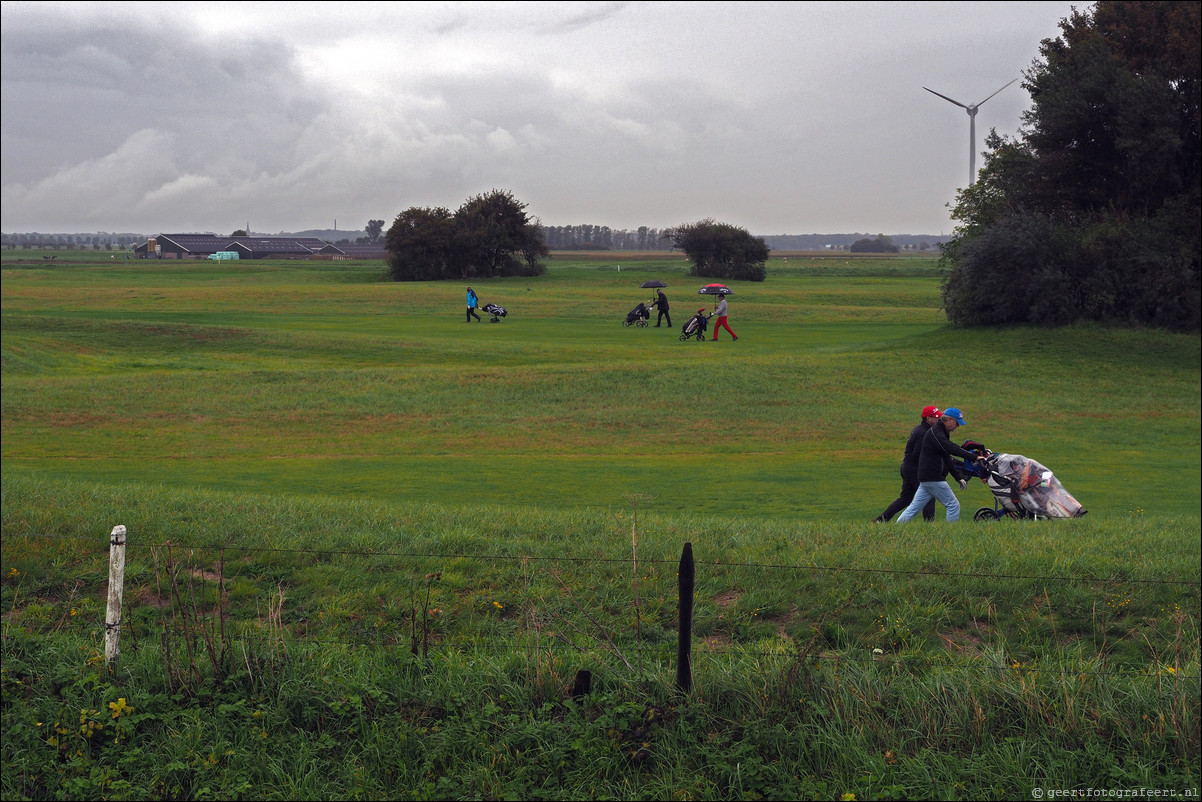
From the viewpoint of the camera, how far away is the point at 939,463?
455 inches

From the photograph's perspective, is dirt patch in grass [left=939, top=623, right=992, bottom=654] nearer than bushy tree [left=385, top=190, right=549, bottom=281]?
Yes

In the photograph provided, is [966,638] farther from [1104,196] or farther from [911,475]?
[1104,196]

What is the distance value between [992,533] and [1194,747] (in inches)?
207

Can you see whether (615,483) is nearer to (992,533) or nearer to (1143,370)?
(992,533)

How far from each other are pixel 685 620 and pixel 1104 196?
29.4 metres

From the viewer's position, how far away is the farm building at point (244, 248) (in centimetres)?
16038

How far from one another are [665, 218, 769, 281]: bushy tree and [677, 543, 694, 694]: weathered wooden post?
8243cm

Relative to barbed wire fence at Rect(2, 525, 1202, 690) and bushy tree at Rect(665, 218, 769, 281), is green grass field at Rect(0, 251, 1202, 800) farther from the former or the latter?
bushy tree at Rect(665, 218, 769, 281)

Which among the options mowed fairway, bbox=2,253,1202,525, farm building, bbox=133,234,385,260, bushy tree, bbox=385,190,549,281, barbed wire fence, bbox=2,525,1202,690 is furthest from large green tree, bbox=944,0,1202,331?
farm building, bbox=133,234,385,260

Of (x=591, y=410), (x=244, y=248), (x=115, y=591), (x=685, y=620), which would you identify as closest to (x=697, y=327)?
(x=591, y=410)

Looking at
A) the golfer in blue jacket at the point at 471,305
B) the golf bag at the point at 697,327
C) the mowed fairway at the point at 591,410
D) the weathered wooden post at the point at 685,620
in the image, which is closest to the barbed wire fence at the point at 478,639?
the weathered wooden post at the point at 685,620

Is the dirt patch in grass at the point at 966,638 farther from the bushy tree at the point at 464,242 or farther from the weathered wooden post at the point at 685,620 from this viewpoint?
the bushy tree at the point at 464,242

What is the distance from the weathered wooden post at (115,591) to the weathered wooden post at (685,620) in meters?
4.11

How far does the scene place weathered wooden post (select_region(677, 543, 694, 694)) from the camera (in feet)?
22.5
